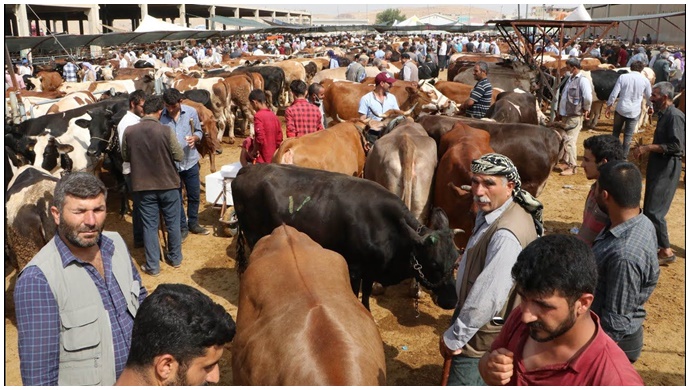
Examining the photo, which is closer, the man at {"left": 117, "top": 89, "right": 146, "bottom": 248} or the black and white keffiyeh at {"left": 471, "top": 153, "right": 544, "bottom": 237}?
the black and white keffiyeh at {"left": 471, "top": 153, "right": 544, "bottom": 237}

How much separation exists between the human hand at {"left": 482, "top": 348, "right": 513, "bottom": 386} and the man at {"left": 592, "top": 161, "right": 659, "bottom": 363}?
107 centimetres

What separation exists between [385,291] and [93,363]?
3987 mm

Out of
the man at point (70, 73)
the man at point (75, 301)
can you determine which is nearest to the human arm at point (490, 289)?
the man at point (75, 301)

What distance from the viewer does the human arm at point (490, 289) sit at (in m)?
2.79

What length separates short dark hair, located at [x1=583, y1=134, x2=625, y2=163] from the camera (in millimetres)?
4195

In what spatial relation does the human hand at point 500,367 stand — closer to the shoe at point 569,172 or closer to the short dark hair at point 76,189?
the short dark hair at point 76,189

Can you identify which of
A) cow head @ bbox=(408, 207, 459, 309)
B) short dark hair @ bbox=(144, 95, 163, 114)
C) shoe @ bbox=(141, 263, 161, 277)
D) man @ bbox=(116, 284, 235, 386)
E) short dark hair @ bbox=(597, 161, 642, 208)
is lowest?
shoe @ bbox=(141, 263, 161, 277)

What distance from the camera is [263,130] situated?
698 centimetres

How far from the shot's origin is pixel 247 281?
3951mm

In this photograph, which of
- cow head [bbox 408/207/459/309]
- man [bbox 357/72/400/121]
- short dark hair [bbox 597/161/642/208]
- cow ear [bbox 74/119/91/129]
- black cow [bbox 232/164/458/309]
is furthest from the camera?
man [bbox 357/72/400/121]

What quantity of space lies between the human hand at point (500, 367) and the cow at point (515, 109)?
807 cm

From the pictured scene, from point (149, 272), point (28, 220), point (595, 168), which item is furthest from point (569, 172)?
point (28, 220)

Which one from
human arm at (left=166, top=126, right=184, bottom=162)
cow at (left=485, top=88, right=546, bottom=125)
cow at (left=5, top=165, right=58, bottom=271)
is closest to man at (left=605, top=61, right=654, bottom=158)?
cow at (left=485, top=88, right=546, bottom=125)

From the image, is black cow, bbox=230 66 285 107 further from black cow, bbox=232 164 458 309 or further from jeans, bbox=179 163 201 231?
black cow, bbox=232 164 458 309
